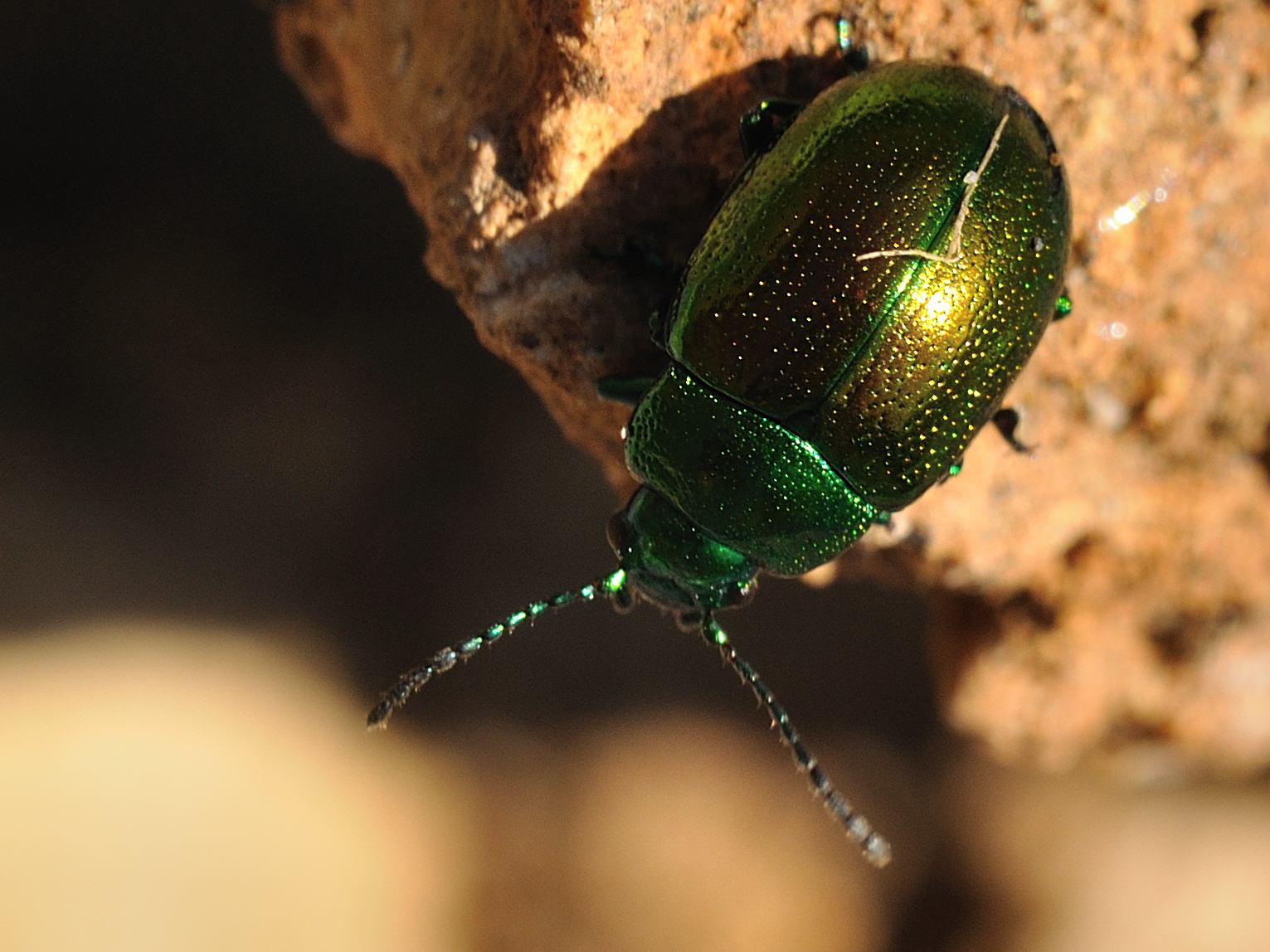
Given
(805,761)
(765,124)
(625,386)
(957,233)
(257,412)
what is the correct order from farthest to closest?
(257,412), (805,761), (625,386), (765,124), (957,233)

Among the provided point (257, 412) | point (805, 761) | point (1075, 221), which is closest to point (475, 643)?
point (805, 761)

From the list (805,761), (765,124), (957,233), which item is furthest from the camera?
(805,761)

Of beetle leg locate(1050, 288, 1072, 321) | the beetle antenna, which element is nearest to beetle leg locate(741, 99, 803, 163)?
beetle leg locate(1050, 288, 1072, 321)

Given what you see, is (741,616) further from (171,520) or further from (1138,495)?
(171,520)

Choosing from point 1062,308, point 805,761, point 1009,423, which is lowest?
point 805,761

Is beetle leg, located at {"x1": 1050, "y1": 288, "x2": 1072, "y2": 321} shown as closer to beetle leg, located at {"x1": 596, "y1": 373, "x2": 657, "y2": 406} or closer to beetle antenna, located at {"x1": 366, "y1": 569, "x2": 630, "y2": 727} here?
beetle leg, located at {"x1": 596, "y1": 373, "x2": 657, "y2": 406}

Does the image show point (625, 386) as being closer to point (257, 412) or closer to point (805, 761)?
point (805, 761)

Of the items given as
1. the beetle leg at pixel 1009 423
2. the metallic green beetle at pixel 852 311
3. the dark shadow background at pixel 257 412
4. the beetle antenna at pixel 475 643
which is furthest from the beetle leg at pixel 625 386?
the dark shadow background at pixel 257 412
